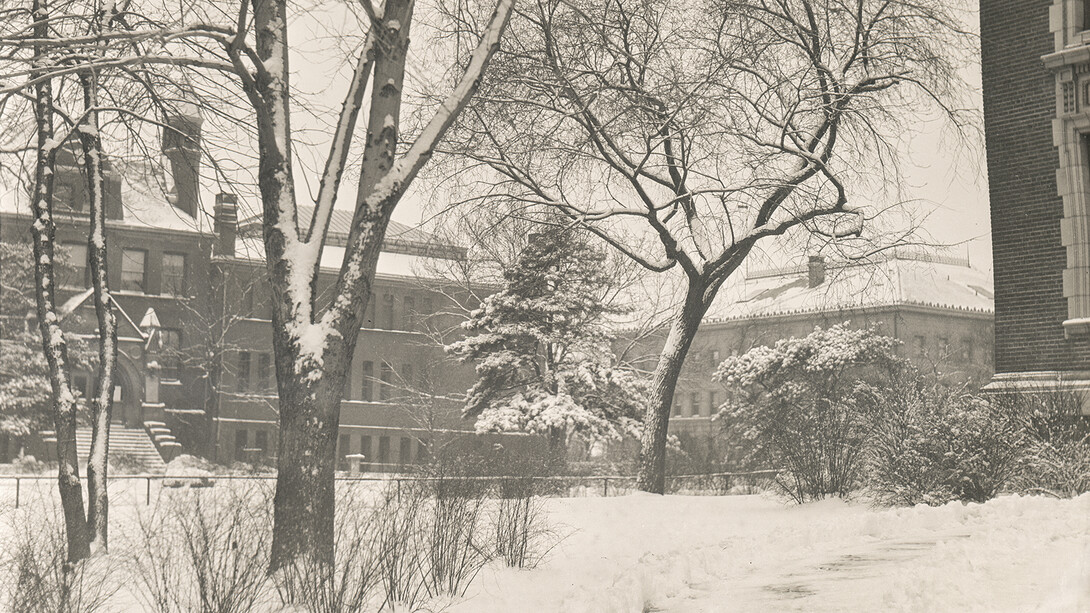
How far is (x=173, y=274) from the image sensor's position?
130ft

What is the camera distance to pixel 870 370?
33.0 metres

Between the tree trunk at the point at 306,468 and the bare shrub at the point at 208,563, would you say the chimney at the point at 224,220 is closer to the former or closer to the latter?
the tree trunk at the point at 306,468

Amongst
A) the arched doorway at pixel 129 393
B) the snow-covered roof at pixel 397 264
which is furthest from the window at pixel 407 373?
the arched doorway at pixel 129 393


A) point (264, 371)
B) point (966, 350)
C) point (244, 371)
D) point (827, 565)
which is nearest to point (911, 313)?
point (966, 350)

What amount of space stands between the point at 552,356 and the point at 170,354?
1577 centimetres

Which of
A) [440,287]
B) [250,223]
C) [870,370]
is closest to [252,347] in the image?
[440,287]

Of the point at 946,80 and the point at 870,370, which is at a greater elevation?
the point at 946,80

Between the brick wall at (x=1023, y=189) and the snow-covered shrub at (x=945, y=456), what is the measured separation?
2.80 meters

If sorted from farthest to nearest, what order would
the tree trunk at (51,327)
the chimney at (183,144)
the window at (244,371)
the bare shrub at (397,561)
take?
the window at (244,371) → the tree trunk at (51,327) → the chimney at (183,144) → the bare shrub at (397,561)

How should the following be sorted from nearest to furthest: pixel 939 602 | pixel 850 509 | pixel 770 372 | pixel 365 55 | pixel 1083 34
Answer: pixel 939 602
pixel 365 55
pixel 850 509
pixel 1083 34
pixel 770 372

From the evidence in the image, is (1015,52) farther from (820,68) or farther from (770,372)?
(770,372)

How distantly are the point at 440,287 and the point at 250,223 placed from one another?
21.8m

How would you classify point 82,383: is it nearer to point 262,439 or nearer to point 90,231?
point 262,439

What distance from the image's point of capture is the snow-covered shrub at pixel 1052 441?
12.8 meters
